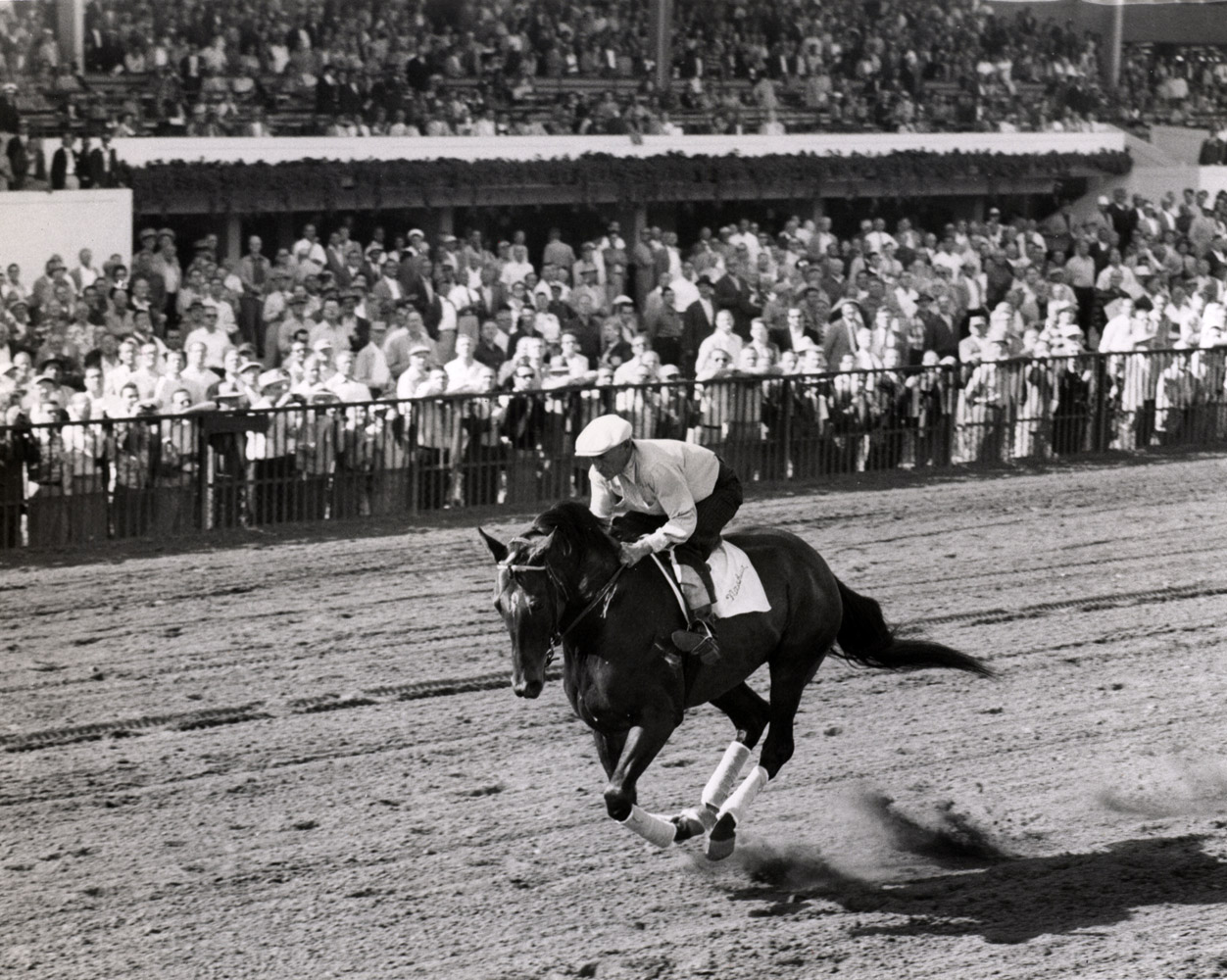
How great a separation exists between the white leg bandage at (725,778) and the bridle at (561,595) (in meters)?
0.99

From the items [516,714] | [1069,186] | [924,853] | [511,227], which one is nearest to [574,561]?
[924,853]

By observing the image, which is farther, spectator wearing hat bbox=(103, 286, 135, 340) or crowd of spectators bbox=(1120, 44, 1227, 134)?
crowd of spectators bbox=(1120, 44, 1227, 134)

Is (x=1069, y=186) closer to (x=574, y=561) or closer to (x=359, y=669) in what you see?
(x=359, y=669)

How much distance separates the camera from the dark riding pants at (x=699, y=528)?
Answer: 8.41 meters

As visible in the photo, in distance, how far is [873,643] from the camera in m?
9.38

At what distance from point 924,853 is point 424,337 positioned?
912 centimetres

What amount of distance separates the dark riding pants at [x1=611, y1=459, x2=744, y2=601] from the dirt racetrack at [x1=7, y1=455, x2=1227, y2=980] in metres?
1.30

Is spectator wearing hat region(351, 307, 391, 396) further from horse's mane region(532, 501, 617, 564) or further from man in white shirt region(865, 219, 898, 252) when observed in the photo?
man in white shirt region(865, 219, 898, 252)

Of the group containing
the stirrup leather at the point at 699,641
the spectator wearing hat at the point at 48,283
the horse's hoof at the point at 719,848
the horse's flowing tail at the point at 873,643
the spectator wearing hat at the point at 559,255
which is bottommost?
the horse's hoof at the point at 719,848

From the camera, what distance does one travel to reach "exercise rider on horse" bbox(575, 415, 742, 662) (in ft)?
26.6

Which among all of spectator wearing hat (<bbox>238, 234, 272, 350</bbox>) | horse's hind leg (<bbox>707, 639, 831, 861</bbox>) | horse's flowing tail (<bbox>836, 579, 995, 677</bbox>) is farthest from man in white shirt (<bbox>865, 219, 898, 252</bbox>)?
horse's hind leg (<bbox>707, 639, 831, 861</bbox>)

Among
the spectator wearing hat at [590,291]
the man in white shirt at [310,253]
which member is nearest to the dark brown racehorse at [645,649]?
the spectator wearing hat at [590,291]

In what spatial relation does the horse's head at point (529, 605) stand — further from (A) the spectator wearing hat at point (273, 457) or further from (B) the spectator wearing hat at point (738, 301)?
(B) the spectator wearing hat at point (738, 301)

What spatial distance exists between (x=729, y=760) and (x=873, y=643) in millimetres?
1237
